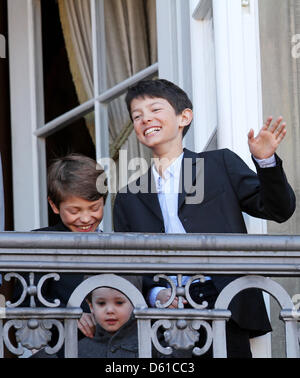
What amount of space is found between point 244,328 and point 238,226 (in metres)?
0.38

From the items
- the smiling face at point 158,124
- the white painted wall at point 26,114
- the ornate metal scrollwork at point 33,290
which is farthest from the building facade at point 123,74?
the ornate metal scrollwork at point 33,290

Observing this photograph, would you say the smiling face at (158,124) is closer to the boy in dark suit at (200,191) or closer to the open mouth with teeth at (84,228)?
the boy in dark suit at (200,191)

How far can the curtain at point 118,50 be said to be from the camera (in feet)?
21.2

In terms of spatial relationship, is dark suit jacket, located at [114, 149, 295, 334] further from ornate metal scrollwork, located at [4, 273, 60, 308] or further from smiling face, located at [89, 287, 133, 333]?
ornate metal scrollwork, located at [4, 273, 60, 308]

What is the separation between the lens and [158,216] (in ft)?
15.1

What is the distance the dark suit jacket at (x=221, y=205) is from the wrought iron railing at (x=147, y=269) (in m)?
0.39

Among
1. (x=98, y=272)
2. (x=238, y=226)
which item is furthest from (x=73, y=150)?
(x=98, y=272)

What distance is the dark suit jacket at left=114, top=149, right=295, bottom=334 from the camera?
437 centimetres

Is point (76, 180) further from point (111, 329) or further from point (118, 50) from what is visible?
point (118, 50)

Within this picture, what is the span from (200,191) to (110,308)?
625 millimetres

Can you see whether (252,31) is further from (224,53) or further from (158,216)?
(158,216)

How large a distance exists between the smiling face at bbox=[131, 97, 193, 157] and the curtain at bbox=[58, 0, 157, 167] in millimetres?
1342

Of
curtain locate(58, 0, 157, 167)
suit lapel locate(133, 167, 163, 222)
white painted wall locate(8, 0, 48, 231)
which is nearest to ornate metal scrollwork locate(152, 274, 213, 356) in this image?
suit lapel locate(133, 167, 163, 222)

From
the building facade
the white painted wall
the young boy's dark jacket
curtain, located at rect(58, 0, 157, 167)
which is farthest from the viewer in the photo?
the white painted wall
